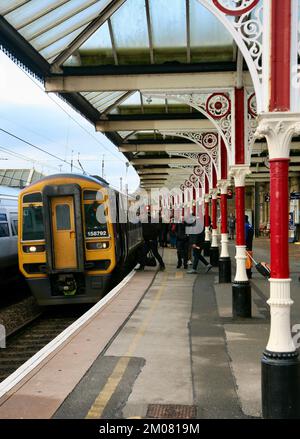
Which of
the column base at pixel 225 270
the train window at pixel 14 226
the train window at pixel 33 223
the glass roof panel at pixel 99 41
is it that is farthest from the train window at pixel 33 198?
the column base at pixel 225 270

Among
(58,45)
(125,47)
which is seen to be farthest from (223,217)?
(58,45)

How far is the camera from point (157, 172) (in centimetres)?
3303

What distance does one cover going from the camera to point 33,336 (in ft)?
33.4

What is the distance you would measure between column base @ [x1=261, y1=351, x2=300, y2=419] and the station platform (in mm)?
247

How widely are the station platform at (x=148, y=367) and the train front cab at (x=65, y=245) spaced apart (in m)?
1.20

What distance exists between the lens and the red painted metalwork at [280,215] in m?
4.72

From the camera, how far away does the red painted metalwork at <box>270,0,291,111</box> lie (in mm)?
4680

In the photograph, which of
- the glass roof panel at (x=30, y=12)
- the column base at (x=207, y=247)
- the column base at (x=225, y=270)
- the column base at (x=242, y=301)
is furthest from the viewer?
the column base at (x=207, y=247)

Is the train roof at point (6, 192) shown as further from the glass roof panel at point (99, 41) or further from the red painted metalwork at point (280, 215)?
the red painted metalwork at point (280, 215)

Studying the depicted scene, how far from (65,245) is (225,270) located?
4356 mm

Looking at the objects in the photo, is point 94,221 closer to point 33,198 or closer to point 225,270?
point 33,198

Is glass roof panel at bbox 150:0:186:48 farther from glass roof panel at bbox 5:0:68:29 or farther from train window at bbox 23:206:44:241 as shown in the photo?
train window at bbox 23:206:44:241

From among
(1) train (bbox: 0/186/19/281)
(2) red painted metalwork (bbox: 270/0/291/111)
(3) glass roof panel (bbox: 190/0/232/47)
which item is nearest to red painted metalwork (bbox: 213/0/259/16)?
(2) red painted metalwork (bbox: 270/0/291/111)
